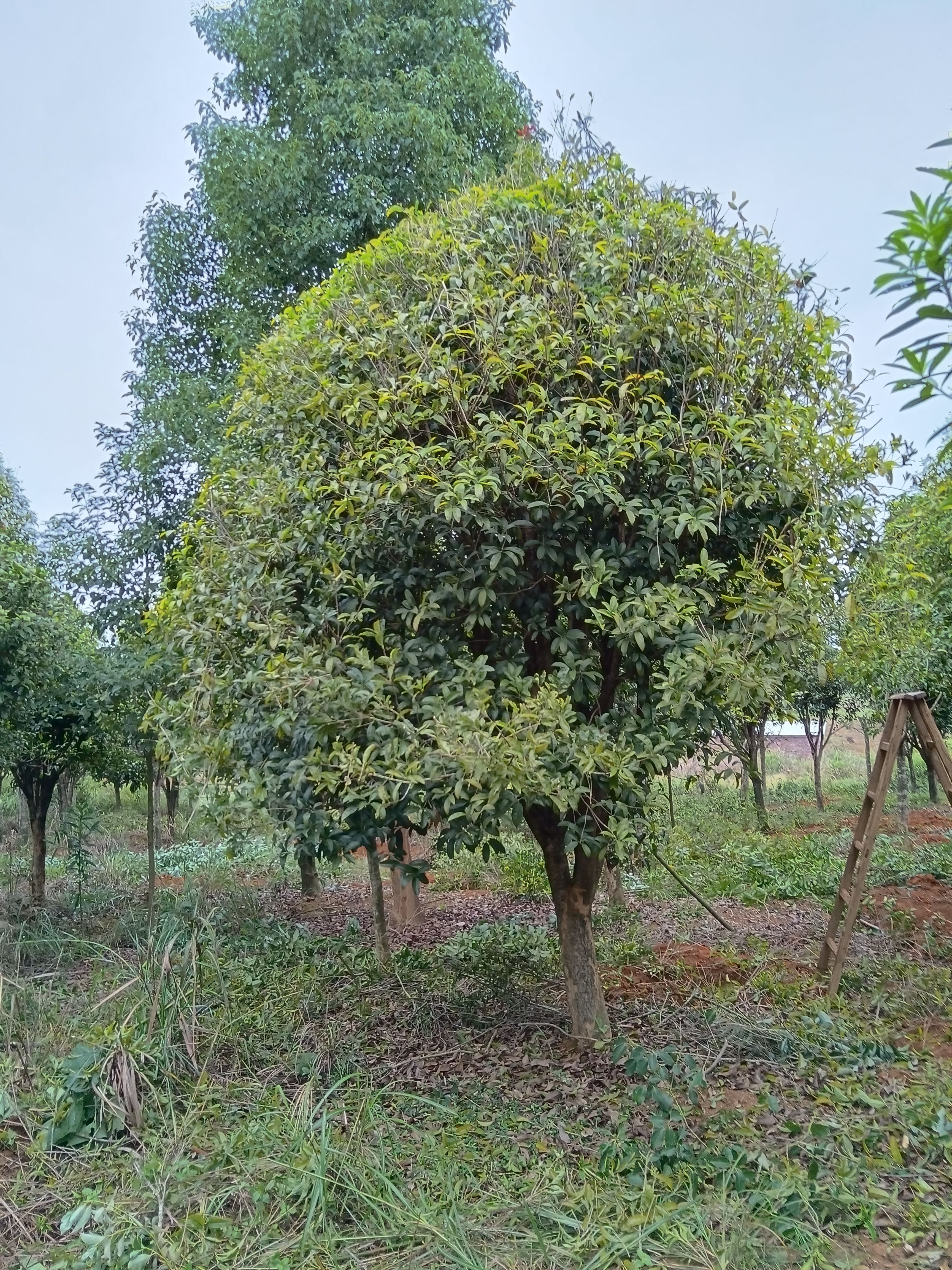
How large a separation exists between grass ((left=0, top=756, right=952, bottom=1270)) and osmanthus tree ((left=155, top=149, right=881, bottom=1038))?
0.76 m


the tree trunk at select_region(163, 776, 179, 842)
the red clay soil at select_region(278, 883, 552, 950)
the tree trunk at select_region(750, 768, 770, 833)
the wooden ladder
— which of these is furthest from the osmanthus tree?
the tree trunk at select_region(163, 776, 179, 842)

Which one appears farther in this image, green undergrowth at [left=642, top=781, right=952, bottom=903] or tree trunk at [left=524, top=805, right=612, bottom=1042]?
green undergrowth at [left=642, top=781, right=952, bottom=903]

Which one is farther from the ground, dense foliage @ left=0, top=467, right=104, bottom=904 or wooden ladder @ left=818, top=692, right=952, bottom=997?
dense foliage @ left=0, top=467, right=104, bottom=904

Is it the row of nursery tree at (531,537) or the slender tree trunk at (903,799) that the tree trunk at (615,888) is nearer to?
the row of nursery tree at (531,537)

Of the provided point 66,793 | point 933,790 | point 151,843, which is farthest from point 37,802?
point 933,790

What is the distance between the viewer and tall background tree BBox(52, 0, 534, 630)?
770 centimetres

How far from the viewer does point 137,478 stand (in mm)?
7805

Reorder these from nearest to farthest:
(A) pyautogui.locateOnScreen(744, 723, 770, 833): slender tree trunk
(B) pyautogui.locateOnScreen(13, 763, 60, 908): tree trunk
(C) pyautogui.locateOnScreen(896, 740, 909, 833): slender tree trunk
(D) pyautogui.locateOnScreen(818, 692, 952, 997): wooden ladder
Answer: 1. (D) pyautogui.locateOnScreen(818, 692, 952, 997): wooden ladder
2. (B) pyautogui.locateOnScreen(13, 763, 60, 908): tree trunk
3. (C) pyautogui.locateOnScreen(896, 740, 909, 833): slender tree trunk
4. (A) pyautogui.locateOnScreen(744, 723, 770, 833): slender tree trunk

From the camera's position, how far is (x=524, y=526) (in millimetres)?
3957

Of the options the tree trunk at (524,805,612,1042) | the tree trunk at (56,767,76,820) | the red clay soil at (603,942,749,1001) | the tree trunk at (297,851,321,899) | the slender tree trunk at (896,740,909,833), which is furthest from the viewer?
the tree trunk at (56,767,76,820)

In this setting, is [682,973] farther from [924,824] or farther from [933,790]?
[933,790]

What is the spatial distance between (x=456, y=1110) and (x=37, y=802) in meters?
7.05

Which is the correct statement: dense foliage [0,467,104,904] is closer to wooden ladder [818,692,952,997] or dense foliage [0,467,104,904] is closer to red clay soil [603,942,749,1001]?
red clay soil [603,942,749,1001]

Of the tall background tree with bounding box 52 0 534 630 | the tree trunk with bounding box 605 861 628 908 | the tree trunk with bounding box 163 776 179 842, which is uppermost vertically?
the tall background tree with bounding box 52 0 534 630
